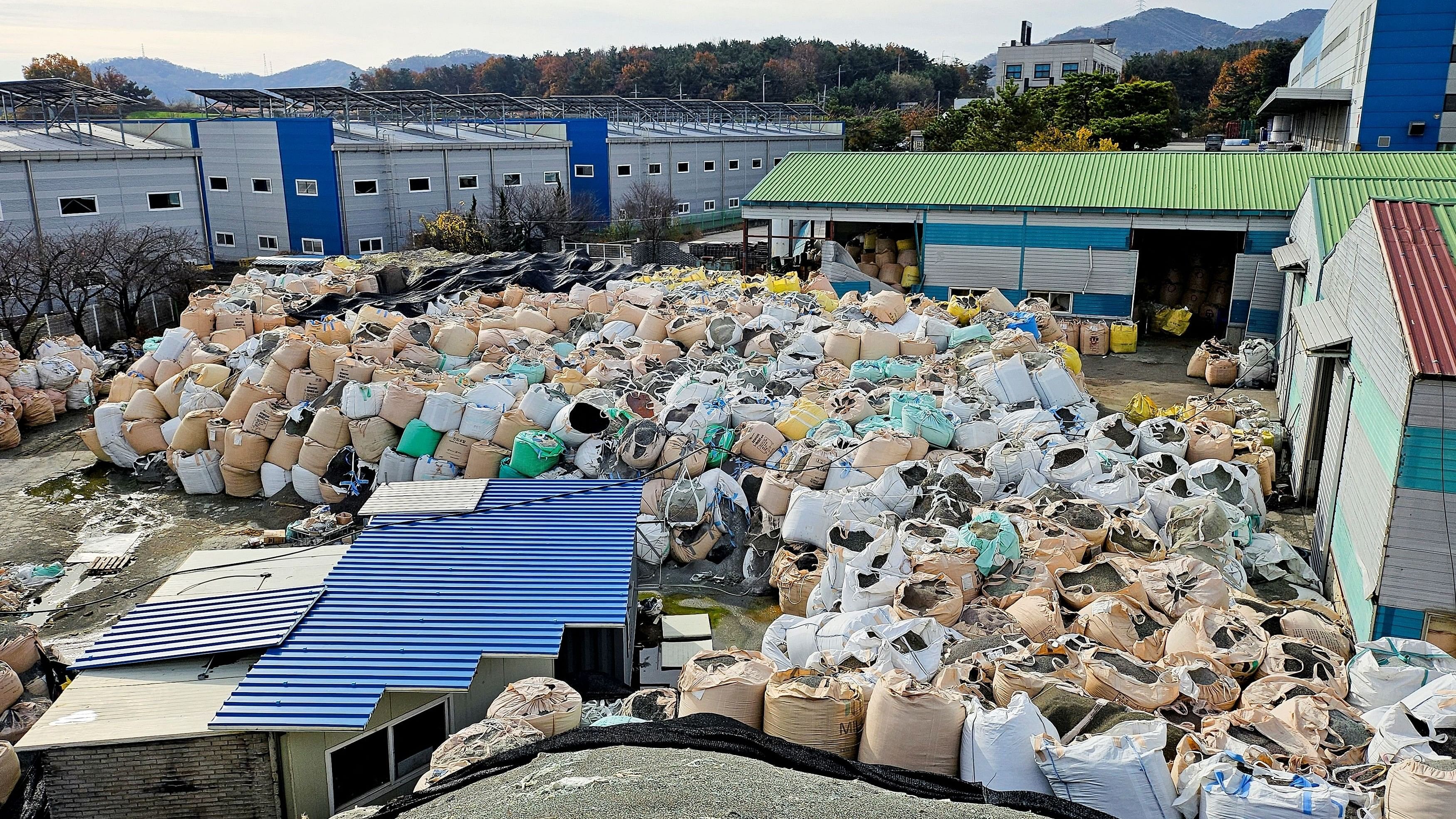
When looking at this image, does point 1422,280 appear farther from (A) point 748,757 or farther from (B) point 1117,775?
(A) point 748,757

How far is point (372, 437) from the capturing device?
36.1 ft

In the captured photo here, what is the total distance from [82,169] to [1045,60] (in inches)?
2295

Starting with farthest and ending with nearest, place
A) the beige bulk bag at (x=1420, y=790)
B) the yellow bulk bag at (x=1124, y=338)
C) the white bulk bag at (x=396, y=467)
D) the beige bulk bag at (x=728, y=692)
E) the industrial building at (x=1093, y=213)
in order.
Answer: the industrial building at (x=1093, y=213) → the yellow bulk bag at (x=1124, y=338) → the white bulk bag at (x=396, y=467) → the beige bulk bag at (x=728, y=692) → the beige bulk bag at (x=1420, y=790)

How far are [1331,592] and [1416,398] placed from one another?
2.54 meters

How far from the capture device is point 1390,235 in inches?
311

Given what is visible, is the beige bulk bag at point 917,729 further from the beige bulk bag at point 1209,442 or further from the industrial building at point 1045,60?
the industrial building at point 1045,60

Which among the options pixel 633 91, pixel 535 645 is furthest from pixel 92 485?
pixel 633 91

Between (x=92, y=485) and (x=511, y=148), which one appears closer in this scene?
(x=92, y=485)

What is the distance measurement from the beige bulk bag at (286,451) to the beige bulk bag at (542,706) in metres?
6.66

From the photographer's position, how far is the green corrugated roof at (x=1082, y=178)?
17969 millimetres

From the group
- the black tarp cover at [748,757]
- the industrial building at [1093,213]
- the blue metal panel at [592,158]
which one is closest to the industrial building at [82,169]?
the blue metal panel at [592,158]

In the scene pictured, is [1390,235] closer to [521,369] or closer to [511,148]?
[521,369]

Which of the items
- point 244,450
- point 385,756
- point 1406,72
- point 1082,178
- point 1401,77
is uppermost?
point 1406,72

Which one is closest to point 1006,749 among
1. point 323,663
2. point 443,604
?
point 443,604
